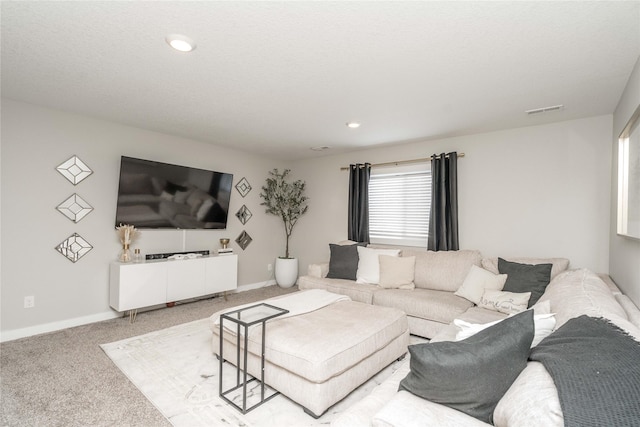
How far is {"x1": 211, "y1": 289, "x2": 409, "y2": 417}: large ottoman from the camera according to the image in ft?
6.49

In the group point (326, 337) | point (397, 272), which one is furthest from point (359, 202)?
point (326, 337)

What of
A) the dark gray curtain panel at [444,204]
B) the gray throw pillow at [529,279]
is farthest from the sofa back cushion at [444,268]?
the gray throw pillow at [529,279]

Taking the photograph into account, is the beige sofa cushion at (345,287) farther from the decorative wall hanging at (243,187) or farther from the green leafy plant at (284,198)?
the decorative wall hanging at (243,187)

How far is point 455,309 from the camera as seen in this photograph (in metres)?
3.06

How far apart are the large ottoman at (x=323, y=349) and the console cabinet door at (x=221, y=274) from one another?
1.84 m

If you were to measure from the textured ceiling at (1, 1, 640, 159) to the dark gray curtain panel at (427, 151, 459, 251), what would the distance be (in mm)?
691

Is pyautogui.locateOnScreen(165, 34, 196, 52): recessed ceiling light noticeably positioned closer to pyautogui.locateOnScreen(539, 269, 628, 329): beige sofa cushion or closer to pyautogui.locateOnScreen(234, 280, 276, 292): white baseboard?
pyautogui.locateOnScreen(539, 269, 628, 329): beige sofa cushion

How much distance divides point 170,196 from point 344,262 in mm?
2528

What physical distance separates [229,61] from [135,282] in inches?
111

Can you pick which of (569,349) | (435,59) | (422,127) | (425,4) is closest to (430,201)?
(422,127)

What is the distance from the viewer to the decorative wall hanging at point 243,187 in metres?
5.31

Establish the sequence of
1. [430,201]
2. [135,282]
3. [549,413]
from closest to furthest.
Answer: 1. [549,413]
2. [135,282]
3. [430,201]

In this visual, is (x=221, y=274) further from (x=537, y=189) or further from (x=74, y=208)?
(x=537, y=189)

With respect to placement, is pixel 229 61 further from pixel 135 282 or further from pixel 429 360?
pixel 135 282
